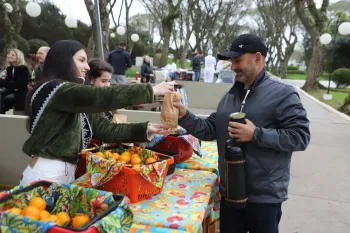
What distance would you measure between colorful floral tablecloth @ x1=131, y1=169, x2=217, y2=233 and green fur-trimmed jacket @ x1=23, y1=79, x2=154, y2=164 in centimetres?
54

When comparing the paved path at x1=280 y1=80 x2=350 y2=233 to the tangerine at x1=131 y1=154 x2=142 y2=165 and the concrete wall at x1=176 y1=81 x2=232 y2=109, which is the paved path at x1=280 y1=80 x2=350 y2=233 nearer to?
the tangerine at x1=131 y1=154 x2=142 y2=165

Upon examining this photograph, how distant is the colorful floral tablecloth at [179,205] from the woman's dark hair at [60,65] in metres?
0.83

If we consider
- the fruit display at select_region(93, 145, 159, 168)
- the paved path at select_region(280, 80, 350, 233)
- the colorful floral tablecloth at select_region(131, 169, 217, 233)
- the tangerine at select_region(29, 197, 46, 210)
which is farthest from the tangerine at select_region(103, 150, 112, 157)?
the paved path at select_region(280, 80, 350, 233)

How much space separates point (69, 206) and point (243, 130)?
991 mm

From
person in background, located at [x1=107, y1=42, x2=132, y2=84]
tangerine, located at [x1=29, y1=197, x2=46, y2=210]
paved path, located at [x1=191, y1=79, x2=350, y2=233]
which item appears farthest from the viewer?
person in background, located at [x1=107, y1=42, x2=132, y2=84]

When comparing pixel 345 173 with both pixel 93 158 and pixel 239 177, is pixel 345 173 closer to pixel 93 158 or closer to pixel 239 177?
pixel 239 177

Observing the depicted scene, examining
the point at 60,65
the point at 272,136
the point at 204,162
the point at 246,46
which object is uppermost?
the point at 246,46

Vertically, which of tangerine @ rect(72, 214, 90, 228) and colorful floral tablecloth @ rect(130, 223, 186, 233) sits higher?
tangerine @ rect(72, 214, 90, 228)

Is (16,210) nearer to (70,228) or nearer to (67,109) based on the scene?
(70,228)

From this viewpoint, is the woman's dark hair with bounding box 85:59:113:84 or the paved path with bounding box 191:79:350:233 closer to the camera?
the woman's dark hair with bounding box 85:59:113:84

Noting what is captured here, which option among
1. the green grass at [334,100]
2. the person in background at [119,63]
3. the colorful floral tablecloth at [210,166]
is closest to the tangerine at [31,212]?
the colorful floral tablecloth at [210,166]

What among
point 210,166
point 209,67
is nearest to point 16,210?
point 210,166

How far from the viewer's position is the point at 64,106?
5.80 ft

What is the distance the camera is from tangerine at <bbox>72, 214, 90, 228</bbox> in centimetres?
137
